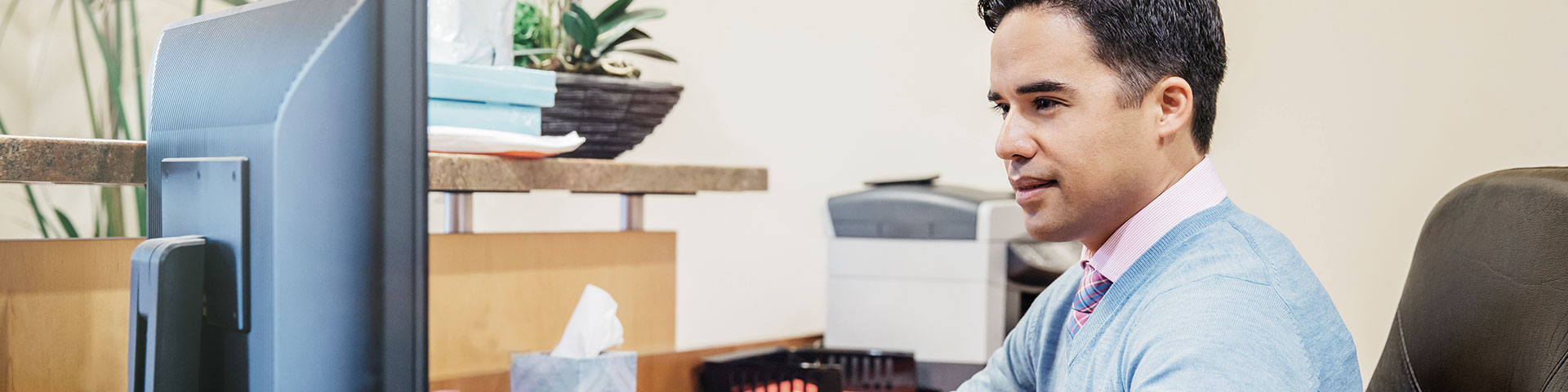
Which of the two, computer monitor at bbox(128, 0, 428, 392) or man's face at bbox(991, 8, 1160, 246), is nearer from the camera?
computer monitor at bbox(128, 0, 428, 392)

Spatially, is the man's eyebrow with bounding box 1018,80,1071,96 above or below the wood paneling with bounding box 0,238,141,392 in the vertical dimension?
above

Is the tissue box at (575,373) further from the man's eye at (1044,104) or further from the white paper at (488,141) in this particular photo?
the man's eye at (1044,104)

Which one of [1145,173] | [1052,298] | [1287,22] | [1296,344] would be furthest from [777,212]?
[1296,344]

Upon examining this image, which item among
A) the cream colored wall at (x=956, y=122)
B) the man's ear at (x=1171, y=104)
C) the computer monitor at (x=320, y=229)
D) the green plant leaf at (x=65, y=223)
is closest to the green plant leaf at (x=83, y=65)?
the cream colored wall at (x=956, y=122)

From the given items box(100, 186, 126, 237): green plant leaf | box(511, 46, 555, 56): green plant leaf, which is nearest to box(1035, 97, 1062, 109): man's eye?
box(511, 46, 555, 56): green plant leaf

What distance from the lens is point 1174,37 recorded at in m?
0.84

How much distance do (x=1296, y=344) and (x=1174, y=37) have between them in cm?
28

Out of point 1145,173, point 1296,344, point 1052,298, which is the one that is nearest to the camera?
point 1296,344

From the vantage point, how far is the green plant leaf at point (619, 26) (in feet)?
4.50

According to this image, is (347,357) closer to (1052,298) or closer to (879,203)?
(1052,298)

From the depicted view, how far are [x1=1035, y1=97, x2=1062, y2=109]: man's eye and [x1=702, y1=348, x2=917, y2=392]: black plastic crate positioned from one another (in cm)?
64

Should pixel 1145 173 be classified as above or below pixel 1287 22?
below

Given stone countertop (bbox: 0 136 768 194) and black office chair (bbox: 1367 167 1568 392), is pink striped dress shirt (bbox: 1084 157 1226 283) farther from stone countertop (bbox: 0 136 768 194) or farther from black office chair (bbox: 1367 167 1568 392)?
stone countertop (bbox: 0 136 768 194)

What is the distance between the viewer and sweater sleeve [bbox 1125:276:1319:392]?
24.4 inches
